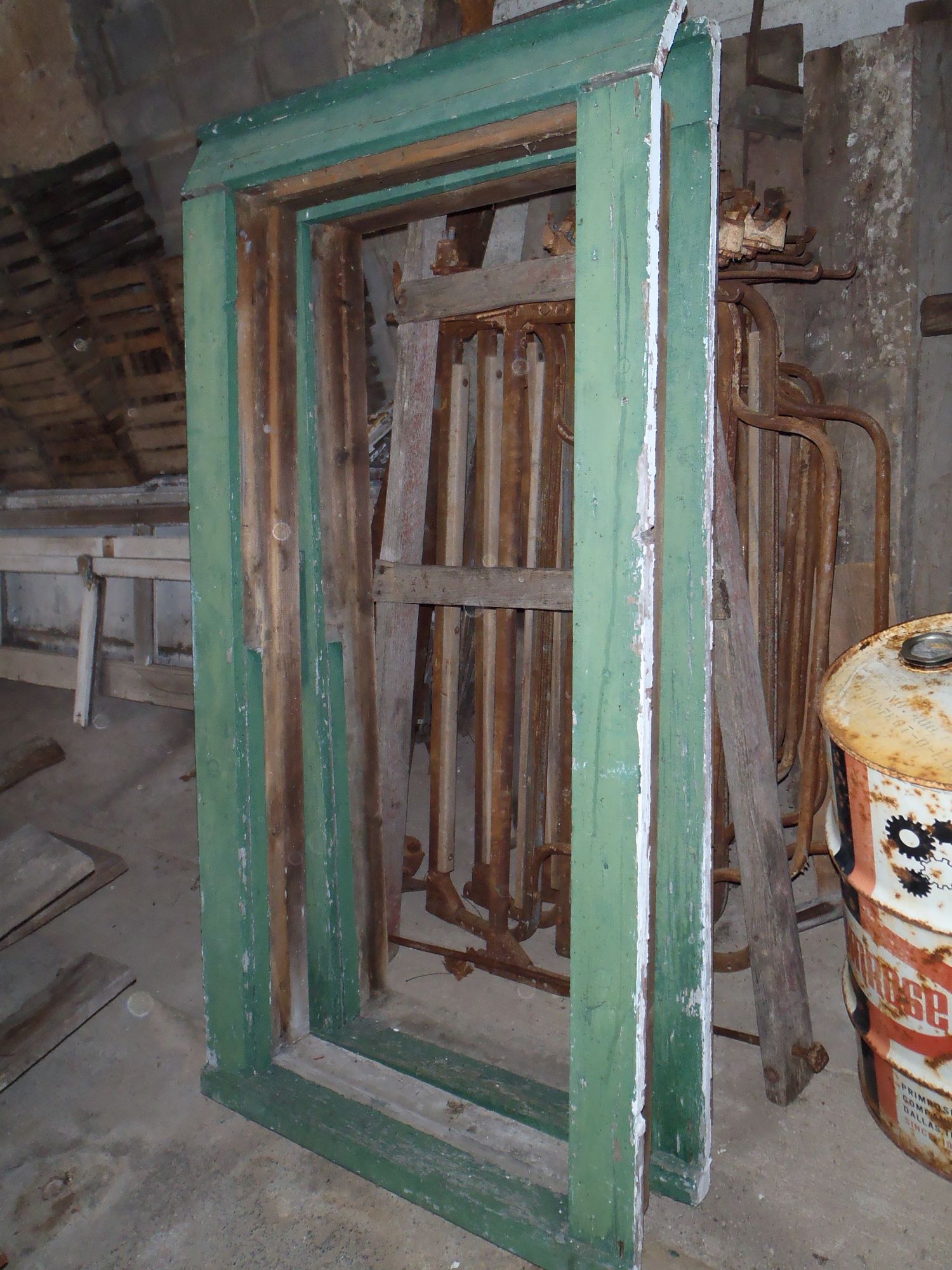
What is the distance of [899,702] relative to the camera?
1.54 metres

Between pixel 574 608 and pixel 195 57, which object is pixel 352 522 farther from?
pixel 195 57

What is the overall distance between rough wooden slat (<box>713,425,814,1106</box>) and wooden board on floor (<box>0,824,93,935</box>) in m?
1.88

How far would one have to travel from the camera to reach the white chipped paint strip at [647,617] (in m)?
1.24

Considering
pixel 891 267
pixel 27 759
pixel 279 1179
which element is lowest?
pixel 279 1179

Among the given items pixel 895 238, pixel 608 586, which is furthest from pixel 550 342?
pixel 608 586

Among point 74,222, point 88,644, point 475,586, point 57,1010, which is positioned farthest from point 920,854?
point 74,222

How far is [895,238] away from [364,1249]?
8.80ft

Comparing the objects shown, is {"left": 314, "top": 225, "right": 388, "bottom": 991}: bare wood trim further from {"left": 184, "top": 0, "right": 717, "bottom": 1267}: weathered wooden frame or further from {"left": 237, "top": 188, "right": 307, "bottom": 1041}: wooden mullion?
{"left": 237, "top": 188, "right": 307, "bottom": 1041}: wooden mullion

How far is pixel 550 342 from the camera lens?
2.18m

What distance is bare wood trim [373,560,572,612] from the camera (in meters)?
1.94

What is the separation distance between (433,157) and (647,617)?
0.92 meters

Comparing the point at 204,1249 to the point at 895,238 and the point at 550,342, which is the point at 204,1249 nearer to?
the point at 550,342

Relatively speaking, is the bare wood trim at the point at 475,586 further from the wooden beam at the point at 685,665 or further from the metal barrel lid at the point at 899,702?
the metal barrel lid at the point at 899,702

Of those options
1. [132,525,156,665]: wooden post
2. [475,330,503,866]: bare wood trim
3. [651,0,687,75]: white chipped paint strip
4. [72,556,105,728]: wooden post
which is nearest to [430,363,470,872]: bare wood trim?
[475,330,503,866]: bare wood trim
